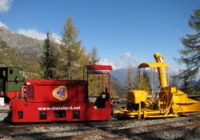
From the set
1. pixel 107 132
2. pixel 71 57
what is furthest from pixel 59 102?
pixel 71 57

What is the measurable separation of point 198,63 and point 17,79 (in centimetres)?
1903

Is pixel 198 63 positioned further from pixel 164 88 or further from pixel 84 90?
pixel 84 90

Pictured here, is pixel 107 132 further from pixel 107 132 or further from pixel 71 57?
pixel 71 57

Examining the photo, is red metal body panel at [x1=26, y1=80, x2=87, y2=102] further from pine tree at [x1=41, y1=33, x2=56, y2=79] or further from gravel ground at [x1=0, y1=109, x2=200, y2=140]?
pine tree at [x1=41, y1=33, x2=56, y2=79]

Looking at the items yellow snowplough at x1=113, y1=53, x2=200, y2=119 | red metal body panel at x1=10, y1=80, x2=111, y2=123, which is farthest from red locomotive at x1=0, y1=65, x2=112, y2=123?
yellow snowplough at x1=113, y1=53, x2=200, y2=119

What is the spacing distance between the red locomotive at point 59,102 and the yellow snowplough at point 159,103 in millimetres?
1443

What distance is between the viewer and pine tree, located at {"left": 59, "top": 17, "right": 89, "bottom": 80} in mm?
45656

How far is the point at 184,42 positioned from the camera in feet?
118

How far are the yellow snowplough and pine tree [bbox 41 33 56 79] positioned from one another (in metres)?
28.6

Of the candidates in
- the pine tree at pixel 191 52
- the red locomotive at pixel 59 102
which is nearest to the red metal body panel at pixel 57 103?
the red locomotive at pixel 59 102

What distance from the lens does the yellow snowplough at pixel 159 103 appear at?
56.5 feet

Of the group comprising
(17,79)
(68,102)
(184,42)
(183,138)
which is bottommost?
(183,138)

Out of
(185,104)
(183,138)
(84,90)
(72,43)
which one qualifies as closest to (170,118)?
(185,104)

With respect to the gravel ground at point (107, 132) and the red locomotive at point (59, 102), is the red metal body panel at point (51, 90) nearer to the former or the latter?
the red locomotive at point (59, 102)
